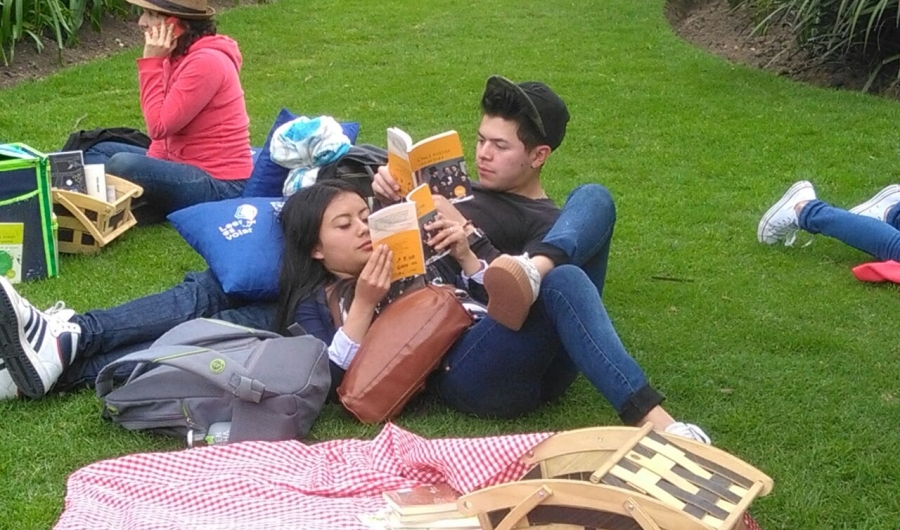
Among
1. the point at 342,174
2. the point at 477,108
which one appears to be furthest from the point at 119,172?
the point at 477,108

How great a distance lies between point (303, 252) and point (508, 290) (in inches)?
35.0

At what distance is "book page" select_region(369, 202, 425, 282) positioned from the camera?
3.25m

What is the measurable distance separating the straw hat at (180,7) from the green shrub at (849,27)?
481cm

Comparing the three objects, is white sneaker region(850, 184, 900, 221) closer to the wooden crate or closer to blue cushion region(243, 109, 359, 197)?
blue cushion region(243, 109, 359, 197)

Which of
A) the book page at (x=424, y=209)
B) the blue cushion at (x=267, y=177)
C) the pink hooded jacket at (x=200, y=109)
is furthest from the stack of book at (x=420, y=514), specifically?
the pink hooded jacket at (x=200, y=109)

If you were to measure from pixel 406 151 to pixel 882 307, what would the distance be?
7.15ft

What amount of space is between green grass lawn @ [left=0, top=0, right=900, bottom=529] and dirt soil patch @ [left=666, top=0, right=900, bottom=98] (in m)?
0.27

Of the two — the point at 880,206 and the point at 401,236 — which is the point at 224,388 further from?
the point at 880,206

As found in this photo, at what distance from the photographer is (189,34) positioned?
17.2ft

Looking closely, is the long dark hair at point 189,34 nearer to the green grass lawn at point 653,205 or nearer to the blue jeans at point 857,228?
the green grass lawn at point 653,205

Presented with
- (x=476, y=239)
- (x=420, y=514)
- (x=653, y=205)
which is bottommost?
(x=653, y=205)

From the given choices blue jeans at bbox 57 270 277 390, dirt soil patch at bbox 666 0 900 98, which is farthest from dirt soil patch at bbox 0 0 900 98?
blue jeans at bbox 57 270 277 390

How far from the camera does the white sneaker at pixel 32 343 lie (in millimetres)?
3301

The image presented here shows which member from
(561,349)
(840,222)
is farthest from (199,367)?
(840,222)
